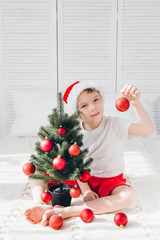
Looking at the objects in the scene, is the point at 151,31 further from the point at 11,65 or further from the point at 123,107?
the point at 123,107

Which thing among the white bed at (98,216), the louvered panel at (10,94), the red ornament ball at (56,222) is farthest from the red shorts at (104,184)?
the louvered panel at (10,94)

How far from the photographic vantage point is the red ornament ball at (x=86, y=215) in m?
1.17

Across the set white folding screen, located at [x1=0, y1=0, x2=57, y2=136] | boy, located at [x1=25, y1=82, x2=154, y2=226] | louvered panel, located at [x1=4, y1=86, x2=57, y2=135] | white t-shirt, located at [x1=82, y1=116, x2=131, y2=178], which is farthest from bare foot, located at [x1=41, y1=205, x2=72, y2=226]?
louvered panel, located at [x1=4, y1=86, x2=57, y2=135]

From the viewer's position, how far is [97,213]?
4.21 feet

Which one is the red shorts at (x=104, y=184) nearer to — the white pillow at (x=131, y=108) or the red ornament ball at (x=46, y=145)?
the red ornament ball at (x=46, y=145)

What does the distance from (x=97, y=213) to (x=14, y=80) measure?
2393 mm

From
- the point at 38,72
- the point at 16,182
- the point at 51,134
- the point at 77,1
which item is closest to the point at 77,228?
the point at 51,134

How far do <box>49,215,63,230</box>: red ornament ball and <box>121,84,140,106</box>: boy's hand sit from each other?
1.97 ft

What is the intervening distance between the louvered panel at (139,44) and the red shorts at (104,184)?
1.99 m

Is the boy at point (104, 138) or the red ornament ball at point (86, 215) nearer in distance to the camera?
the red ornament ball at point (86, 215)

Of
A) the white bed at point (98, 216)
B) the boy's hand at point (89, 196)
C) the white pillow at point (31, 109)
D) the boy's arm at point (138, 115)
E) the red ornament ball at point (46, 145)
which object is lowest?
the white bed at point (98, 216)

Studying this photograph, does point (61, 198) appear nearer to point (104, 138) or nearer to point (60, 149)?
point (60, 149)

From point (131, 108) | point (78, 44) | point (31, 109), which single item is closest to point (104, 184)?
point (131, 108)

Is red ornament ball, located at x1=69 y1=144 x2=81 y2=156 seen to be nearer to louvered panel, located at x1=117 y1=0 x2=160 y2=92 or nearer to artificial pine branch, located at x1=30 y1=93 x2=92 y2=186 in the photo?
artificial pine branch, located at x1=30 y1=93 x2=92 y2=186
